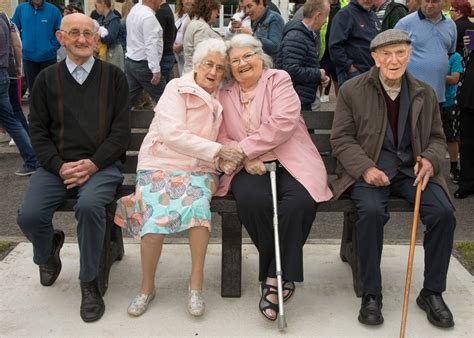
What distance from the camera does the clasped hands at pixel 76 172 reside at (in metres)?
3.50

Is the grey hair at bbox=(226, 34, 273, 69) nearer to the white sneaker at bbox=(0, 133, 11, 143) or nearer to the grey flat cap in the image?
the grey flat cap

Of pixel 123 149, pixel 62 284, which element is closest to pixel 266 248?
pixel 123 149

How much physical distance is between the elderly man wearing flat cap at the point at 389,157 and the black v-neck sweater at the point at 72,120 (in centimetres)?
139

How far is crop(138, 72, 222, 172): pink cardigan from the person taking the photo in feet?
11.3

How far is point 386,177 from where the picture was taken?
3.42 meters

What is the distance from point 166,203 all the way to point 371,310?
127 centimetres

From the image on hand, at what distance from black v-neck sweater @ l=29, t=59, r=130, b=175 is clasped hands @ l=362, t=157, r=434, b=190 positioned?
1490 millimetres

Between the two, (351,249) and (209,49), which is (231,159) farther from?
(351,249)

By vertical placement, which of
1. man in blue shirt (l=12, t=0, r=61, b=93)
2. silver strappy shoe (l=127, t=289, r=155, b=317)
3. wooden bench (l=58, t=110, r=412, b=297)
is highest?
man in blue shirt (l=12, t=0, r=61, b=93)

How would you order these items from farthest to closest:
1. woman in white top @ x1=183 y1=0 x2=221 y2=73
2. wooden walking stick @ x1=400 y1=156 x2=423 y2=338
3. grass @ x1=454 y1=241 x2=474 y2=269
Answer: woman in white top @ x1=183 y1=0 x2=221 y2=73 → grass @ x1=454 y1=241 x2=474 y2=269 → wooden walking stick @ x1=400 y1=156 x2=423 y2=338

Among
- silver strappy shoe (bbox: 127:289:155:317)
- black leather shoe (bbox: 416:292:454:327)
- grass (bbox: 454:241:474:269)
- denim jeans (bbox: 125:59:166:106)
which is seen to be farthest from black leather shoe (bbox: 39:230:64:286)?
denim jeans (bbox: 125:59:166:106)

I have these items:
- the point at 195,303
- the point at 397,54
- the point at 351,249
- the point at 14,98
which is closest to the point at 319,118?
the point at 397,54

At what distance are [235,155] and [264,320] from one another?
3.09 feet

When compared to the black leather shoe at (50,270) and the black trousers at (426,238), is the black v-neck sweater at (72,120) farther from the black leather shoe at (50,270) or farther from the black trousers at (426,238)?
the black trousers at (426,238)
